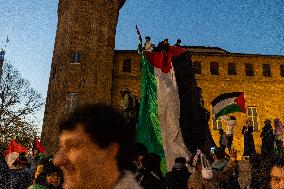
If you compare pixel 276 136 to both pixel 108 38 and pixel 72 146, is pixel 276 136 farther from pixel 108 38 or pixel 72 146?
pixel 108 38

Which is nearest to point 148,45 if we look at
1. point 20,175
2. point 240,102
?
point 240,102

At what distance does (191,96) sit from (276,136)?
689 centimetres

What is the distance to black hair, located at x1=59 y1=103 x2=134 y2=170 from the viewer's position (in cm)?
190

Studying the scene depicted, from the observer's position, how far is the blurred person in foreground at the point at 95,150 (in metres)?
1.81

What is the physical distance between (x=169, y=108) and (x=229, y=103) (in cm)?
349

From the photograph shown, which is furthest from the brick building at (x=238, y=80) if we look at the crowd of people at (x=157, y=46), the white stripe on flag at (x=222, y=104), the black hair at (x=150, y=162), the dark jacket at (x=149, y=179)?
the dark jacket at (x=149, y=179)

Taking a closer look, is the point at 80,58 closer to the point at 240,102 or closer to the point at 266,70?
the point at 266,70

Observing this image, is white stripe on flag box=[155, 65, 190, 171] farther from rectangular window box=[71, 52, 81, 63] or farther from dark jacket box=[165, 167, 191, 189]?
rectangular window box=[71, 52, 81, 63]

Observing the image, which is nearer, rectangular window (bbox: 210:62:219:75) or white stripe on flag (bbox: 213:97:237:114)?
white stripe on flag (bbox: 213:97:237:114)

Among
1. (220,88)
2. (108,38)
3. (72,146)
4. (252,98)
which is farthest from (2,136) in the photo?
(72,146)

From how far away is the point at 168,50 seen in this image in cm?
862

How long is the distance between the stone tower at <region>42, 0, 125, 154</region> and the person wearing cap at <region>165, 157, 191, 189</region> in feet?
69.4

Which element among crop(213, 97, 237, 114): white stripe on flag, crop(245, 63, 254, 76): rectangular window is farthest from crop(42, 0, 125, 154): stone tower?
crop(213, 97, 237, 114): white stripe on flag

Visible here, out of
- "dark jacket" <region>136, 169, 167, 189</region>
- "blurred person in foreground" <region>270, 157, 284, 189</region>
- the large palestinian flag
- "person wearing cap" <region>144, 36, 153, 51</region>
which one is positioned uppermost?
"person wearing cap" <region>144, 36, 153, 51</region>
